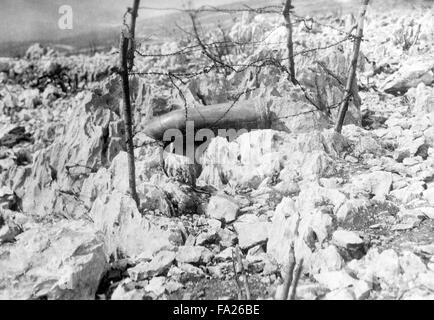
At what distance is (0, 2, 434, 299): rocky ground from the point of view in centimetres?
394

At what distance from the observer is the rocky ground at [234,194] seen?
155 inches

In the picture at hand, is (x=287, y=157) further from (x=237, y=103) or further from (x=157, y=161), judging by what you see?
(x=157, y=161)

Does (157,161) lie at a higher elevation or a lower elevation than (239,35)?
lower

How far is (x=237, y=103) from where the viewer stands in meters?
7.23

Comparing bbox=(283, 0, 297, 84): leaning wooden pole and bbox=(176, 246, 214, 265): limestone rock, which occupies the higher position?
bbox=(283, 0, 297, 84): leaning wooden pole

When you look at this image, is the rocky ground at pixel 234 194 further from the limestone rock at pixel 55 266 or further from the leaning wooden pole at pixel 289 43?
the leaning wooden pole at pixel 289 43

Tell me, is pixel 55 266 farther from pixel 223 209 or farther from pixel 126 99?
pixel 223 209

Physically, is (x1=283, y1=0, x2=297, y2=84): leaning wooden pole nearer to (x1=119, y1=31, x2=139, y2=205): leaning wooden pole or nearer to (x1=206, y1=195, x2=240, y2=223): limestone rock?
(x1=206, y1=195, x2=240, y2=223): limestone rock

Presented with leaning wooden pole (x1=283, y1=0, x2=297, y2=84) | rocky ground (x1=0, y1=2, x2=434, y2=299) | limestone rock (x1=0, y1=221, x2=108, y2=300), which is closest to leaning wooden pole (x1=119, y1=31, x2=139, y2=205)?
rocky ground (x1=0, y1=2, x2=434, y2=299)

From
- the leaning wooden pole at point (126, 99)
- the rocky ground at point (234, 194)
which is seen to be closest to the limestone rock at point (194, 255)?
the rocky ground at point (234, 194)

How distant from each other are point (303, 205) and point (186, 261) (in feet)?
4.98

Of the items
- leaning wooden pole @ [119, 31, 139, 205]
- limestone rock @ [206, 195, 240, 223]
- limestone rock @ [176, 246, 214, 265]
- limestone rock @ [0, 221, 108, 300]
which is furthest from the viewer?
limestone rock @ [206, 195, 240, 223]

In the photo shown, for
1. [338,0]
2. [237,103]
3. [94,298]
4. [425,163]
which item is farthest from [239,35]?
[94,298]

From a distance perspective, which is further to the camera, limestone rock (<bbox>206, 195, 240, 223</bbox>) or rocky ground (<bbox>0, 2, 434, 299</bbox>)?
limestone rock (<bbox>206, 195, 240, 223</bbox>)
